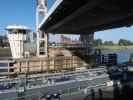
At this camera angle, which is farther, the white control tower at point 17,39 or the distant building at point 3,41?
the distant building at point 3,41

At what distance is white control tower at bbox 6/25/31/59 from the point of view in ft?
91.7

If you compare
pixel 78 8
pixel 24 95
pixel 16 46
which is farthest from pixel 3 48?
pixel 24 95

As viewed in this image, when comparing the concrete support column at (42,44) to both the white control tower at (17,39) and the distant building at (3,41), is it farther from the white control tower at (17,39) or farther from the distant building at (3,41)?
the distant building at (3,41)

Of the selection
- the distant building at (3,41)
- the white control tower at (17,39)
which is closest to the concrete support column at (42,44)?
the white control tower at (17,39)

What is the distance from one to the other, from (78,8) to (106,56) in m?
15.1

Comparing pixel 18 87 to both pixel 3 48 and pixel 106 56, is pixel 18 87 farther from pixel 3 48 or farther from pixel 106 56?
pixel 3 48

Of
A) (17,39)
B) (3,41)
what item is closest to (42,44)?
(17,39)

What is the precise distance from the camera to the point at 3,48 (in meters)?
50.2

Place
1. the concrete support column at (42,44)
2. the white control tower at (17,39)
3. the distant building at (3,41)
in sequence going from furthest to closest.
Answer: the distant building at (3,41) → the concrete support column at (42,44) → the white control tower at (17,39)

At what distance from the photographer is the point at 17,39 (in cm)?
2797

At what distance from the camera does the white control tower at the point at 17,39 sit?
28.0 m

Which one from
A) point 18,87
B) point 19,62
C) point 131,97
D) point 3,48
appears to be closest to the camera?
point 18,87

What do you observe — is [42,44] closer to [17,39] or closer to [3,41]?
[17,39]

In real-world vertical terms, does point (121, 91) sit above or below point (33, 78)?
below
